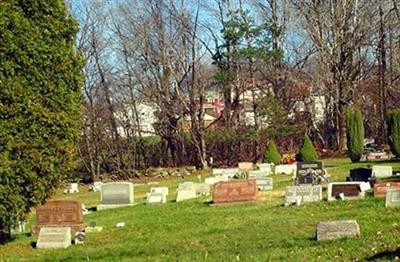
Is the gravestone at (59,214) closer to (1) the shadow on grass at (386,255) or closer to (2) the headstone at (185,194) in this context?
(2) the headstone at (185,194)

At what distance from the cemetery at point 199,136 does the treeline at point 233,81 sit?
0.11 m

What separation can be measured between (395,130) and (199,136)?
15960 mm

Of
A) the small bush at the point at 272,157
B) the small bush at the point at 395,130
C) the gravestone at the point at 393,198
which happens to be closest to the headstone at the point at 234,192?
the gravestone at the point at 393,198

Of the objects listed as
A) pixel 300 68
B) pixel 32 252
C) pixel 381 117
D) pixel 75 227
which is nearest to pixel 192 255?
pixel 32 252

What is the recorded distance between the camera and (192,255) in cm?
952

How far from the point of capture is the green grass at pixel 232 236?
896cm

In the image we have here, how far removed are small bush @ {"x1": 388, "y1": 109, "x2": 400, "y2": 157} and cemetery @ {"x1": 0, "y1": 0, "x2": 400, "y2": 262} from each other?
3.5 inches

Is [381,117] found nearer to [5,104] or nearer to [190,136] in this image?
[190,136]

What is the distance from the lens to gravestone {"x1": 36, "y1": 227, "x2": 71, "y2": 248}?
1221 cm

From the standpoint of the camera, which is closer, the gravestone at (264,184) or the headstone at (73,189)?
the gravestone at (264,184)

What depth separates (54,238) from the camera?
484 inches

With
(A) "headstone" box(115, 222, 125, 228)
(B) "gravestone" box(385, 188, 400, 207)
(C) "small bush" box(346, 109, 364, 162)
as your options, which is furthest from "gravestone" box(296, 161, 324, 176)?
(C) "small bush" box(346, 109, 364, 162)

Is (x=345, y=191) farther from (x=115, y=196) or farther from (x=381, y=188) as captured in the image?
(x=115, y=196)

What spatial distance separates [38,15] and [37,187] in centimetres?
300
